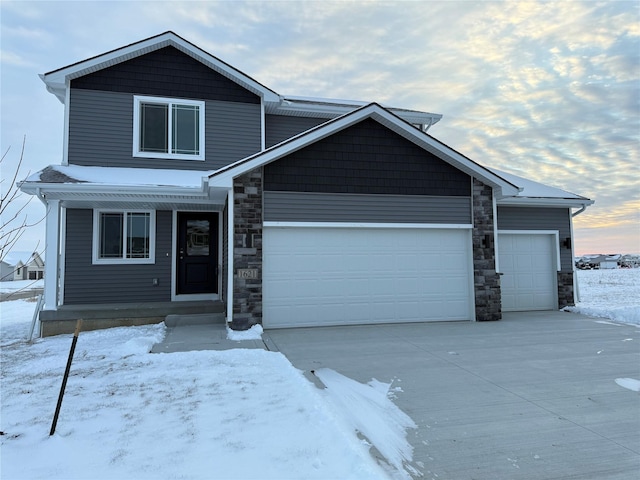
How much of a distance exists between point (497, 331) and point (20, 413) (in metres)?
7.36

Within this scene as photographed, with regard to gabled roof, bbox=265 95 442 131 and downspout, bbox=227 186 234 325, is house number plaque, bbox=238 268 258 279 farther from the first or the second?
gabled roof, bbox=265 95 442 131

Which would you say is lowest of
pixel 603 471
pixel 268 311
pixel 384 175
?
pixel 603 471

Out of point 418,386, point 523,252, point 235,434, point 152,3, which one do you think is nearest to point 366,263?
point 418,386

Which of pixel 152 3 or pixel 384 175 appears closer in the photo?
pixel 384 175

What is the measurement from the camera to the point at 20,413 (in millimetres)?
3686

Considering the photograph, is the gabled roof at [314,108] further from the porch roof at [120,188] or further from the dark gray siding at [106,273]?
the dark gray siding at [106,273]

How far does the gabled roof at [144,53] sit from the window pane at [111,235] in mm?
3438

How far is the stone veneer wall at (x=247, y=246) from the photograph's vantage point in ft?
24.4

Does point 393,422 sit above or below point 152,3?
below

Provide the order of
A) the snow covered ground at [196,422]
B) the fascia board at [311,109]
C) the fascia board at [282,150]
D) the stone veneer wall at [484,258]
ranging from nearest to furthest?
the snow covered ground at [196,422] → the fascia board at [282,150] → the stone veneer wall at [484,258] → the fascia board at [311,109]

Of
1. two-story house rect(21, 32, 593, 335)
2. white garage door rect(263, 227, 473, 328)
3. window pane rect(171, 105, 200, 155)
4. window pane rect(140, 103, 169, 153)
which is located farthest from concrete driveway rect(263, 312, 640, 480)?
window pane rect(140, 103, 169, 153)

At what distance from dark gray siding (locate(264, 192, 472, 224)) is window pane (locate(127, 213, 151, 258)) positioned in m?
3.64

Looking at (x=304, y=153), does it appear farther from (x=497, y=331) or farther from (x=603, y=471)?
(x=603, y=471)

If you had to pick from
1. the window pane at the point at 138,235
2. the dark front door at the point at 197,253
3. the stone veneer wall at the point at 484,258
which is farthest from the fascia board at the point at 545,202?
the window pane at the point at 138,235
